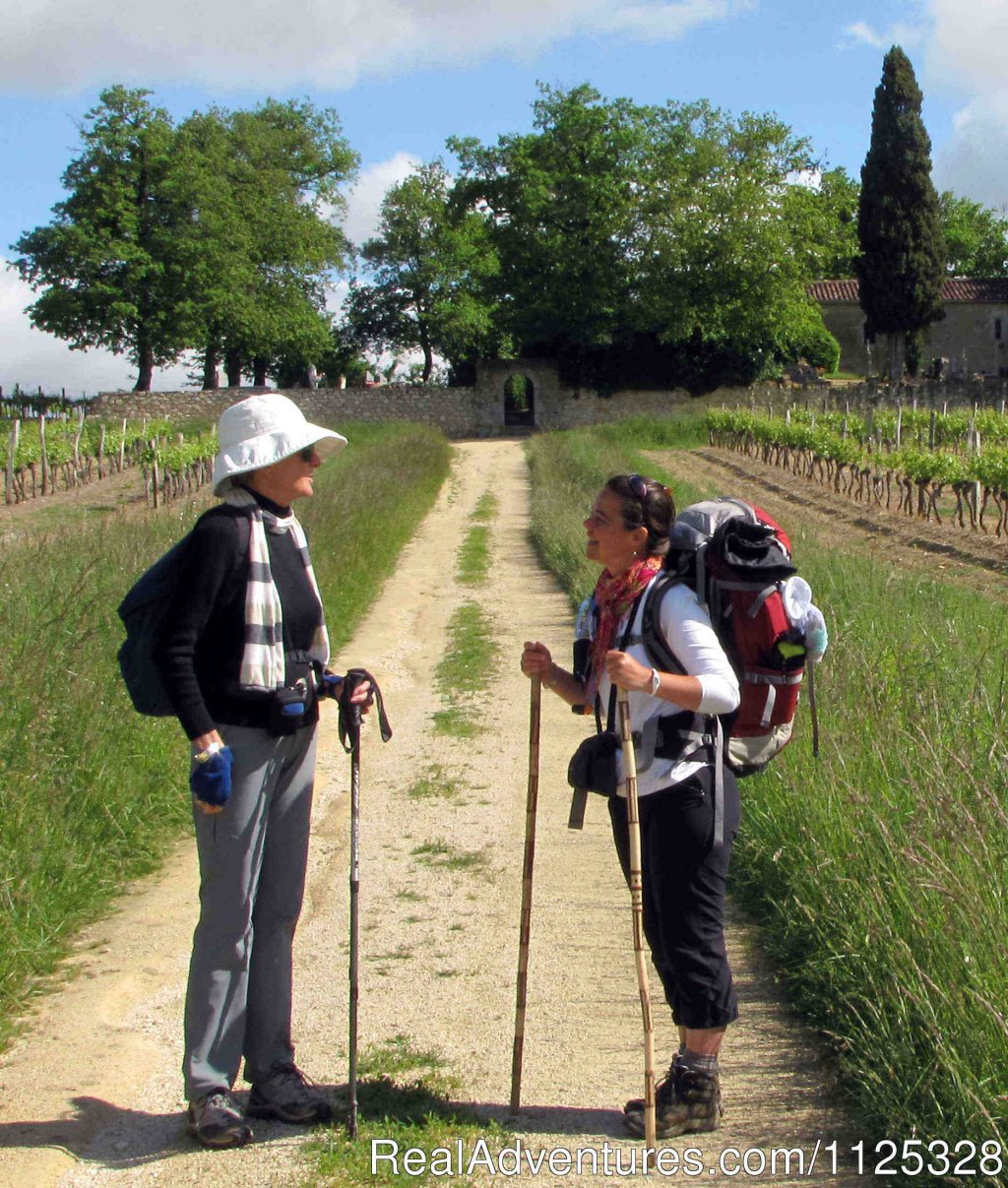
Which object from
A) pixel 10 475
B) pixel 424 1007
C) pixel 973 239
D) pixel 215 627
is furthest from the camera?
pixel 973 239

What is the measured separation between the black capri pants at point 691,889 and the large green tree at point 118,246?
4876 cm

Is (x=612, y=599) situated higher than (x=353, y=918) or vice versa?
(x=612, y=599)

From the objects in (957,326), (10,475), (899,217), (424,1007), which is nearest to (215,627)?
(424,1007)

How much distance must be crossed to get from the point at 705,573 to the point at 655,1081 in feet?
4.44

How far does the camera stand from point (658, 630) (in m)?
3.16

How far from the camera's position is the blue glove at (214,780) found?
10.3ft

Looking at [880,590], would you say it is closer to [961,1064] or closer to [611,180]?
[961,1064]

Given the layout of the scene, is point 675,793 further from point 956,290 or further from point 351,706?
point 956,290

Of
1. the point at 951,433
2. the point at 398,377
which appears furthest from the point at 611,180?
the point at 951,433

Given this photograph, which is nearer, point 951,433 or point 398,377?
point 951,433

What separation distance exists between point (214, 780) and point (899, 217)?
49.3m

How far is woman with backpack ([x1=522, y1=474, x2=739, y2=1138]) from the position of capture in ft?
10.2

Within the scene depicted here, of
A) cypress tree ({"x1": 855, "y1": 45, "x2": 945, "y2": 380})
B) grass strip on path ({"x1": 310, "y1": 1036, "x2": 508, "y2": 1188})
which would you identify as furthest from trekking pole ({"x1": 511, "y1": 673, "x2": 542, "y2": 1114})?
cypress tree ({"x1": 855, "y1": 45, "x2": 945, "y2": 380})

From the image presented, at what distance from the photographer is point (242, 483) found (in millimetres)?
3377
